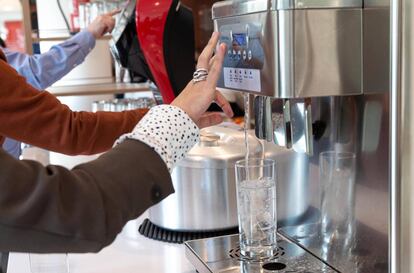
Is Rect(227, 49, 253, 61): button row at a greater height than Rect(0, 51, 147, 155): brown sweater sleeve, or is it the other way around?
Rect(227, 49, 253, 61): button row

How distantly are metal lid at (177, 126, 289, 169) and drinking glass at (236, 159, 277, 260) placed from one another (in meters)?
0.12

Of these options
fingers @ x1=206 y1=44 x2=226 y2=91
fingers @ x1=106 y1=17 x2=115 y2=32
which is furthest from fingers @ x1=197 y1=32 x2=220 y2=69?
fingers @ x1=106 y1=17 x2=115 y2=32

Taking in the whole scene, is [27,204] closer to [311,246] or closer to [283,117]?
[283,117]

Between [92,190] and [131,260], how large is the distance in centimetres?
46

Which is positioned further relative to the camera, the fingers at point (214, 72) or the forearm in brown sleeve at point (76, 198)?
the fingers at point (214, 72)

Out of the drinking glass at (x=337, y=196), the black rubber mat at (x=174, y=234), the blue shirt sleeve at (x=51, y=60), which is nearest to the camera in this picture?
the drinking glass at (x=337, y=196)

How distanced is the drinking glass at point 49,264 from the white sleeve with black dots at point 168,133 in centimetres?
39

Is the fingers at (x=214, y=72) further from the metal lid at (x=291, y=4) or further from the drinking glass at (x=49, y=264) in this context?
the drinking glass at (x=49, y=264)

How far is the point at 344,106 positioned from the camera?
27.4 inches

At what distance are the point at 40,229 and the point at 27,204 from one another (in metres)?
0.03

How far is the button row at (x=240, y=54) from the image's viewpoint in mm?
659

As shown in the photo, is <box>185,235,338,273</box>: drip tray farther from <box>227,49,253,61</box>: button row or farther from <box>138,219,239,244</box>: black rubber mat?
<box>227,49,253,61</box>: button row

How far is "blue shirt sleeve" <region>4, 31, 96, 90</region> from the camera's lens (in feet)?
5.36

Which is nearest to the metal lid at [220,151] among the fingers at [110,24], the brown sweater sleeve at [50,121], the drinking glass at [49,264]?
the brown sweater sleeve at [50,121]
